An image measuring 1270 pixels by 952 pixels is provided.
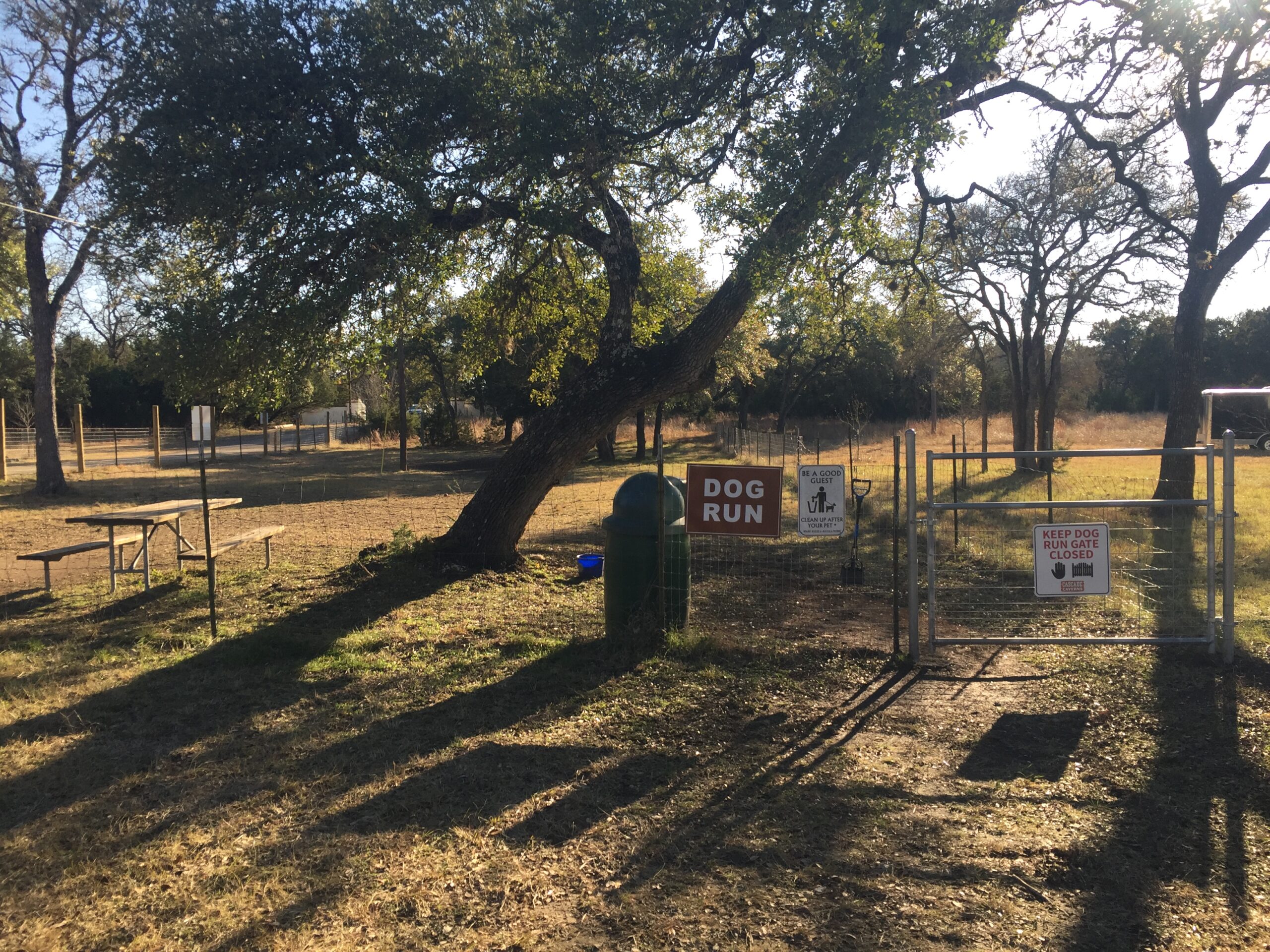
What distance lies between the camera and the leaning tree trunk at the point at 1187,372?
14797mm

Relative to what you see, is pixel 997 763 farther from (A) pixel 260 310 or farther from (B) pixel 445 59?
(B) pixel 445 59

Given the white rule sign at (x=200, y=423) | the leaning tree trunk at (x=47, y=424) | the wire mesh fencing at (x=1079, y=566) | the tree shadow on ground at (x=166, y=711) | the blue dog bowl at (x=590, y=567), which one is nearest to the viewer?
the tree shadow on ground at (x=166, y=711)

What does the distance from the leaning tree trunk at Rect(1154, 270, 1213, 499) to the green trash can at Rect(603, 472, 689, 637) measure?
37.3 feet

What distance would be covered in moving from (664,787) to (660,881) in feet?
2.98

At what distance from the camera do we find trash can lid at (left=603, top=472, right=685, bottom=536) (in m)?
Answer: 6.93

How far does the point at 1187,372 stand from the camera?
49.0 ft

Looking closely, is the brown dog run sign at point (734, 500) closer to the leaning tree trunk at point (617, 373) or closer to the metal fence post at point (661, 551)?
the metal fence post at point (661, 551)

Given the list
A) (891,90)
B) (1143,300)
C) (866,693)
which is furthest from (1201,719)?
(1143,300)

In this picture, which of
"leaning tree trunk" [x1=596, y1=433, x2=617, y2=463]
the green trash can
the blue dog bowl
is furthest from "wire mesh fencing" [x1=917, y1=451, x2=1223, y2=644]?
"leaning tree trunk" [x1=596, y1=433, x2=617, y2=463]

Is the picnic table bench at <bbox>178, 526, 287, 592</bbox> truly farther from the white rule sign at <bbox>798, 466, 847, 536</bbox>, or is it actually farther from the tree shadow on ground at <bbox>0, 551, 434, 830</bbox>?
the white rule sign at <bbox>798, 466, 847, 536</bbox>

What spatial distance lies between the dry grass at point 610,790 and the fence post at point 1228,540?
251 millimetres

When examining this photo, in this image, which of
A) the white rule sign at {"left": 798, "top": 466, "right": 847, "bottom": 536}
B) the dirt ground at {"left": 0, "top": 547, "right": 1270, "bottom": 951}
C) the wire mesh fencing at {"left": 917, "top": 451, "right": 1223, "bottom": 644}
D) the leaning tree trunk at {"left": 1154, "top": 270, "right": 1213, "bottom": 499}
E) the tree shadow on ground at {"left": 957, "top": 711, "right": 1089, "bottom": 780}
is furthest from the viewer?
the leaning tree trunk at {"left": 1154, "top": 270, "right": 1213, "bottom": 499}

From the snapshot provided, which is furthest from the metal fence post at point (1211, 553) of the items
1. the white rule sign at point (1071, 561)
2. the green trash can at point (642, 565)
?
the green trash can at point (642, 565)

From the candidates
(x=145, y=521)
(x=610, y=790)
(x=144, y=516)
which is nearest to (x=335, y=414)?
(x=144, y=516)
